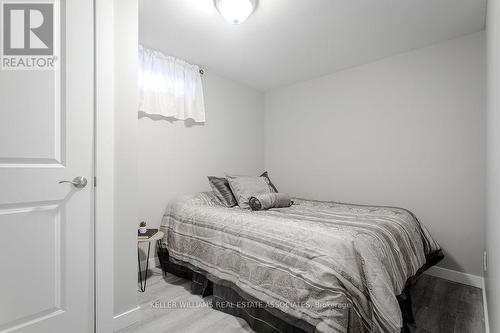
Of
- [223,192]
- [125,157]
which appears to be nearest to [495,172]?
[125,157]

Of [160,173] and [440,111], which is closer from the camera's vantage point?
[440,111]

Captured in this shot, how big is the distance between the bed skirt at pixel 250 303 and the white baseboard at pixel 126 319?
0.55 m

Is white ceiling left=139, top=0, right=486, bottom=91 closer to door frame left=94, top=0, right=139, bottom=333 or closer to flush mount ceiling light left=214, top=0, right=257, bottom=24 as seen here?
flush mount ceiling light left=214, top=0, right=257, bottom=24

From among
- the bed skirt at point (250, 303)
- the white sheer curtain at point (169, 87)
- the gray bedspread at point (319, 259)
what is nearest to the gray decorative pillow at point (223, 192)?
the gray bedspread at point (319, 259)

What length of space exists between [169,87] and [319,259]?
2452mm

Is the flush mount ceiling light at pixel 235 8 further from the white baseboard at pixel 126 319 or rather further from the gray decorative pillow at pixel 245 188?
the white baseboard at pixel 126 319

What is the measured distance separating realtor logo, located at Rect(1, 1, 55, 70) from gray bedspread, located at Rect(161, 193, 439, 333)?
1579 mm

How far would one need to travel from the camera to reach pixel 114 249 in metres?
1.55

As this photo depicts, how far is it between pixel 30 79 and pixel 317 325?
199 cm

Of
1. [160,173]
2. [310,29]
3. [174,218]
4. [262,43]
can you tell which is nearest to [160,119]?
A: [160,173]

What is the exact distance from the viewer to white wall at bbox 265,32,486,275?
7.61 feet

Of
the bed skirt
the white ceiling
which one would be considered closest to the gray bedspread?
the bed skirt

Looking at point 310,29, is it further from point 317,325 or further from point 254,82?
point 317,325

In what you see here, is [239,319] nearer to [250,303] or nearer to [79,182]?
[250,303]
